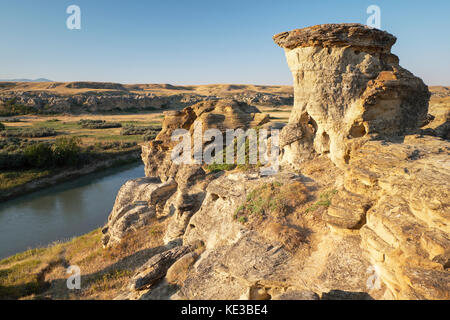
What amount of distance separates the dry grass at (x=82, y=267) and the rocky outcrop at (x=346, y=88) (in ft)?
30.4

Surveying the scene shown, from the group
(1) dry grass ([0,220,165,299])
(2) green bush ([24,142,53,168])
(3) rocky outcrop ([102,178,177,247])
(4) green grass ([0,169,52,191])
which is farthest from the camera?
(2) green bush ([24,142,53,168])

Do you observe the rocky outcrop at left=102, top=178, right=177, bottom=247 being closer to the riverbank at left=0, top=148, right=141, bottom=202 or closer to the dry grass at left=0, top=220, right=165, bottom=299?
the dry grass at left=0, top=220, right=165, bottom=299

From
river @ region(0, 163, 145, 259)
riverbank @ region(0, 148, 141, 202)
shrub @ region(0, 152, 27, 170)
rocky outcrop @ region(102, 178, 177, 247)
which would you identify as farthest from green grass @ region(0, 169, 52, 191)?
rocky outcrop @ region(102, 178, 177, 247)

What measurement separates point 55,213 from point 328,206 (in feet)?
76.8

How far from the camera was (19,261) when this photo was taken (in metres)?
15.1

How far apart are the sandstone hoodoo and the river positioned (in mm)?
7679

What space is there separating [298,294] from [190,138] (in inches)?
530

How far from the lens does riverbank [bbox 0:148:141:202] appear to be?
26767 mm

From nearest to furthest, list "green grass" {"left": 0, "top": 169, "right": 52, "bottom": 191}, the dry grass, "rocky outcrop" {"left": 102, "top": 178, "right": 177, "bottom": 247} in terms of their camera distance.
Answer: the dry grass
"rocky outcrop" {"left": 102, "top": 178, "right": 177, "bottom": 247}
"green grass" {"left": 0, "top": 169, "right": 52, "bottom": 191}

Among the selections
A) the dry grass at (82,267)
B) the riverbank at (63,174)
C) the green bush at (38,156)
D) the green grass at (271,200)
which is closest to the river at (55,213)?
the riverbank at (63,174)

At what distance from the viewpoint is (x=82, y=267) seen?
13.4 meters

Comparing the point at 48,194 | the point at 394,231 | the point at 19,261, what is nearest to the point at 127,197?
the point at 19,261

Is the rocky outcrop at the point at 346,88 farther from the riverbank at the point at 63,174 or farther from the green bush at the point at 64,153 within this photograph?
the green bush at the point at 64,153
